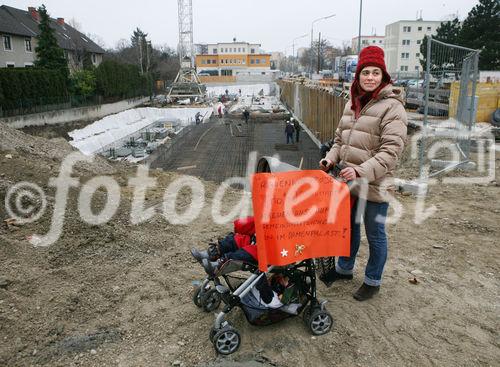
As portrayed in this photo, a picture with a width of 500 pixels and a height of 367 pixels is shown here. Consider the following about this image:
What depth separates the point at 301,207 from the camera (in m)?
3.16

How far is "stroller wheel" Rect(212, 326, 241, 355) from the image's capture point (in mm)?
3174

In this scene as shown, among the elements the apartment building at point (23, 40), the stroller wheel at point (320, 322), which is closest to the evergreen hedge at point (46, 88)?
the apartment building at point (23, 40)

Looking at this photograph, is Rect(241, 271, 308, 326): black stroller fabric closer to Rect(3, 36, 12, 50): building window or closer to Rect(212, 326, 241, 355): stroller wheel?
Rect(212, 326, 241, 355): stroller wheel

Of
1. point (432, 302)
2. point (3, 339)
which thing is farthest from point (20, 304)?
point (432, 302)

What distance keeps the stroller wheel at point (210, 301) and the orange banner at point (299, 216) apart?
3.00 feet

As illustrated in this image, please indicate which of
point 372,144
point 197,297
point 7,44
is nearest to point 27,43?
point 7,44

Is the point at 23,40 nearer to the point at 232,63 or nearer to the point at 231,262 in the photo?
the point at 231,262

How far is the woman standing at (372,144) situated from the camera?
337 cm

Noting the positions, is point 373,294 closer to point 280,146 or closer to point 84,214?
point 84,214

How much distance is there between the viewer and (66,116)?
31.9m

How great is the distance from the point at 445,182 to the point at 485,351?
5.93 m

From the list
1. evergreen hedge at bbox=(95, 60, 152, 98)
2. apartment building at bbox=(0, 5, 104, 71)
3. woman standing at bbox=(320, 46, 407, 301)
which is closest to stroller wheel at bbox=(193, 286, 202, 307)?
woman standing at bbox=(320, 46, 407, 301)

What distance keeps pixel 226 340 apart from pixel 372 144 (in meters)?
2.03

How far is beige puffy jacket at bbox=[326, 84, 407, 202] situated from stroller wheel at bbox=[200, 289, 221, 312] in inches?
63.2
